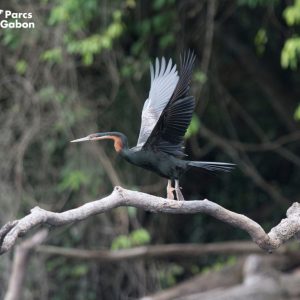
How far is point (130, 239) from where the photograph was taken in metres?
6.87

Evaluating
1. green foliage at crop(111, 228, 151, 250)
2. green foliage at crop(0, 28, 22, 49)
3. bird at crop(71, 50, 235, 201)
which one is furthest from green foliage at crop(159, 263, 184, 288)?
bird at crop(71, 50, 235, 201)

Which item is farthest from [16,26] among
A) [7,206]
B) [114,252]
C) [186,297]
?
[186,297]

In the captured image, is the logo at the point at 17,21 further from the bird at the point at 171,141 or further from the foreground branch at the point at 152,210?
the foreground branch at the point at 152,210

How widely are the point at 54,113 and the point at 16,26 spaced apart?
2.49 ft

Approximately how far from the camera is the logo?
654 centimetres

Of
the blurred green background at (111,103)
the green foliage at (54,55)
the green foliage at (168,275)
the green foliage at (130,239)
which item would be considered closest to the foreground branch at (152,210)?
the blurred green background at (111,103)

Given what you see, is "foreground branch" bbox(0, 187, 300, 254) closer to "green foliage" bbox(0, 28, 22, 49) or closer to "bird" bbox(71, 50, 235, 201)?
"bird" bbox(71, 50, 235, 201)

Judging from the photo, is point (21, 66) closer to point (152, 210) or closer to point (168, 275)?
point (168, 275)

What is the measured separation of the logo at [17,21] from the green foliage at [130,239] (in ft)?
6.08

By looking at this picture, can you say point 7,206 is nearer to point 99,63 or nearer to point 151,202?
point 99,63

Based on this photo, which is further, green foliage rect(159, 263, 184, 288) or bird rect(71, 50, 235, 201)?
green foliage rect(159, 263, 184, 288)

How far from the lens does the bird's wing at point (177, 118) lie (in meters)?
3.13

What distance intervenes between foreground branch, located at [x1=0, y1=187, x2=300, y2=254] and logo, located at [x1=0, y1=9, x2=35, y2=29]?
406 cm

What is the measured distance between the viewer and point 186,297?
6395mm
